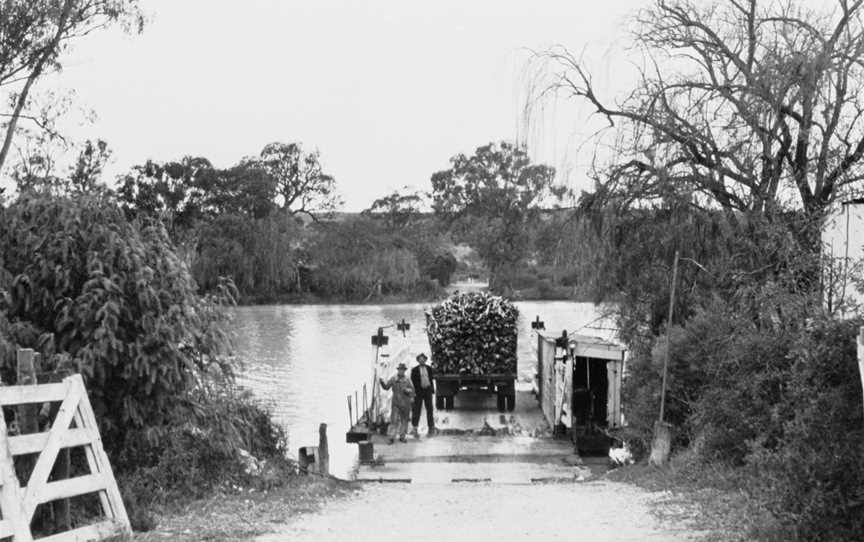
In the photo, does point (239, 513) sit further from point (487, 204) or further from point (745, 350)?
point (487, 204)

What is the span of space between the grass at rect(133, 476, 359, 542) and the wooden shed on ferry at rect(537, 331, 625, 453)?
9.67 m

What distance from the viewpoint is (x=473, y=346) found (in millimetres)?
28203

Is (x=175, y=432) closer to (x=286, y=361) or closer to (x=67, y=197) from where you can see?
(x=67, y=197)

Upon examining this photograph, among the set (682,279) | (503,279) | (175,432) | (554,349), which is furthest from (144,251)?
(503,279)

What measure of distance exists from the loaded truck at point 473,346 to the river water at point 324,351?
2141 millimetres

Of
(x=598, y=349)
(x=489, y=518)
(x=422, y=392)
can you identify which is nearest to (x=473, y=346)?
(x=422, y=392)

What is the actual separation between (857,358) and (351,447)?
19741 millimetres

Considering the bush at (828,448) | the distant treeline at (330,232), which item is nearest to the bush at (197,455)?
the bush at (828,448)

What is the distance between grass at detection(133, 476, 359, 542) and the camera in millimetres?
9484

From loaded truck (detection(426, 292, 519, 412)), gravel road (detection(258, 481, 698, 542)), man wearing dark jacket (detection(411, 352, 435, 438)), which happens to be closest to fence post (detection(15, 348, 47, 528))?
gravel road (detection(258, 481, 698, 542))

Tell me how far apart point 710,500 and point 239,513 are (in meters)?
5.01

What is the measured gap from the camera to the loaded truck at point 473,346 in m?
28.0

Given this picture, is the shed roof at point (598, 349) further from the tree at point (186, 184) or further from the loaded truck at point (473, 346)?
the tree at point (186, 184)

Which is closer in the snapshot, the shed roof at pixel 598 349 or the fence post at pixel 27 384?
the fence post at pixel 27 384
